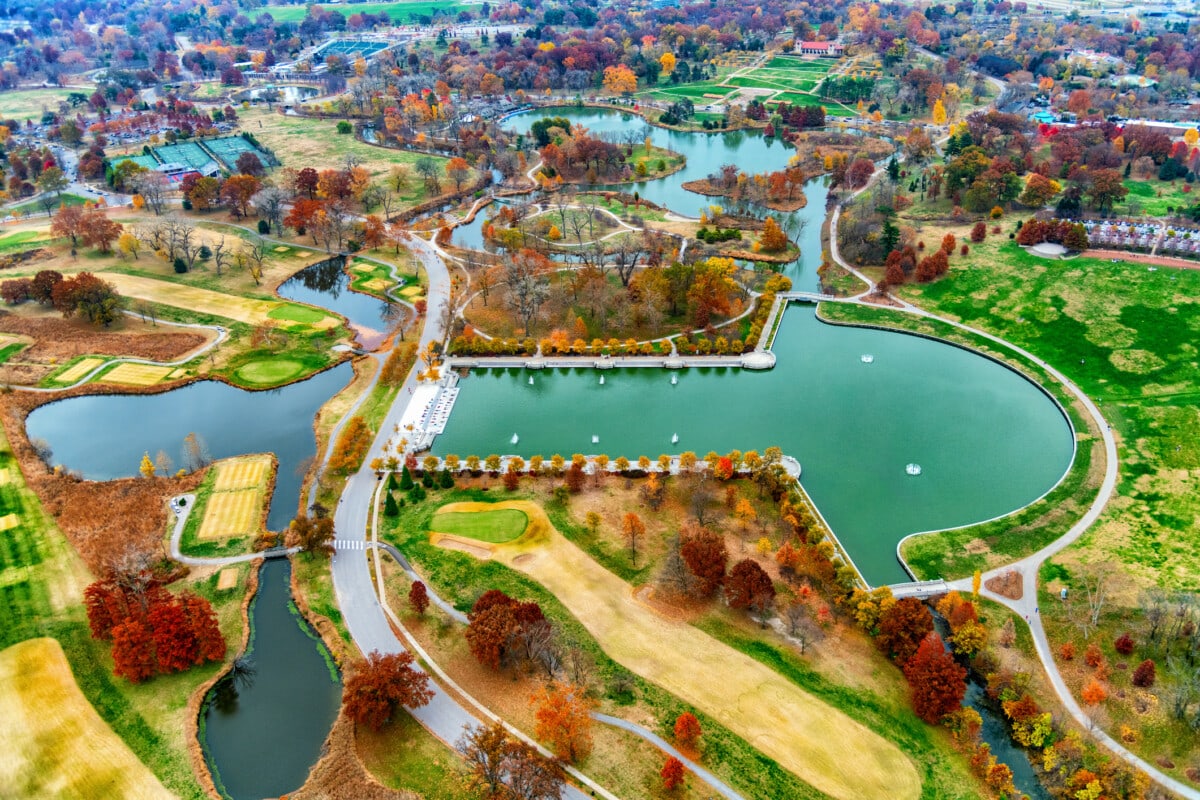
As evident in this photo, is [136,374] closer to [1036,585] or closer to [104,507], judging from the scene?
[104,507]

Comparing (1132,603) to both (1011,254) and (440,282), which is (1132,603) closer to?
(1011,254)

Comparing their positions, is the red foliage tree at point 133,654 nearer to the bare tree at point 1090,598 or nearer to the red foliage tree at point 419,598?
the red foliage tree at point 419,598

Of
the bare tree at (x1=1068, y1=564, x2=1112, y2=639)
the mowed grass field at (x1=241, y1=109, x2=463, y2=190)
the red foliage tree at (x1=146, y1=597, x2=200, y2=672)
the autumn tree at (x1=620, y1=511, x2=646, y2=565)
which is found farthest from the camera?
the mowed grass field at (x1=241, y1=109, x2=463, y2=190)

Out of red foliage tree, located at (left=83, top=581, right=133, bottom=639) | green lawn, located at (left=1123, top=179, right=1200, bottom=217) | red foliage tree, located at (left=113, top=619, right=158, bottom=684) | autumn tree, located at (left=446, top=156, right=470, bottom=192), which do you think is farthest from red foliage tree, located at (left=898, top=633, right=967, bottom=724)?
autumn tree, located at (left=446, top=156, right=470, bottom=192)

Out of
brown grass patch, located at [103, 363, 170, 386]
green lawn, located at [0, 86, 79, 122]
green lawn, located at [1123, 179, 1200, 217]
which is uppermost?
green lawn, located at [0, 86, 79, 122]

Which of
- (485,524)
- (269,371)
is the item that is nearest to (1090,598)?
Answer: (485,524)

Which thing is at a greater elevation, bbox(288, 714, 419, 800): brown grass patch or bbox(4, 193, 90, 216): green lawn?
bbox(4, 193, 90, 216): green lawn

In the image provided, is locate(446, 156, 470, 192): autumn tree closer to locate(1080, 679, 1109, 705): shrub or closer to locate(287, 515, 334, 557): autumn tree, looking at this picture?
locate(287, 515, 334, 557): autumn tree
